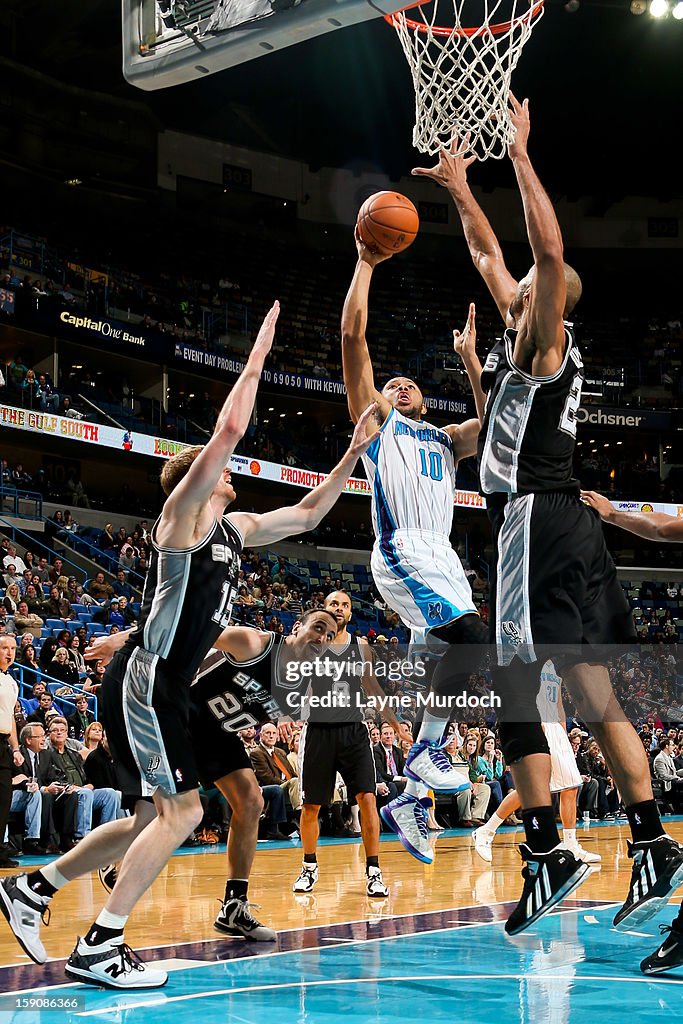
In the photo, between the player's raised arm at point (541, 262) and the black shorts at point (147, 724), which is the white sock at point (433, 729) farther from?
the player's raised arm at point (541, 262)

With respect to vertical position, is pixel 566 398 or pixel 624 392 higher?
pixel 624 392

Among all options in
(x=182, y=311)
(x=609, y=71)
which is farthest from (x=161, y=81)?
(x=609, y=71)

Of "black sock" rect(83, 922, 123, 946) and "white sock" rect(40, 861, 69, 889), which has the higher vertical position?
"white sock" rect(40, 861, 69, 889)

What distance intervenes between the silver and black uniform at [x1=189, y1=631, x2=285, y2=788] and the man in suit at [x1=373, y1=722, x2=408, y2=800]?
295 inches

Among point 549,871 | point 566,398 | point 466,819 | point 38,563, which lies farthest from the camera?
→ point 38,563

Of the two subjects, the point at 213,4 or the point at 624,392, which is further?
the point at 624,392

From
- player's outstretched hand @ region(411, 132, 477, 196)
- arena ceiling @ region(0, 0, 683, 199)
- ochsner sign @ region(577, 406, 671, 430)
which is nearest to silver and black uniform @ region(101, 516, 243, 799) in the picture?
player's outstretched hand @ region(411, 132, 477, 196)

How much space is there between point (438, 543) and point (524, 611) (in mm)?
1523

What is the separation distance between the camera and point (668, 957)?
4688 mm

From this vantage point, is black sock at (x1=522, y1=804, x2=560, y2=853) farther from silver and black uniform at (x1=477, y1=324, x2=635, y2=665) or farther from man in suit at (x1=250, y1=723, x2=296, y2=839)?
man in suit at (x1=250, y1=723, x2=296, y2=839)

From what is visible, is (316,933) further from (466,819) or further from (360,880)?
(466,819)

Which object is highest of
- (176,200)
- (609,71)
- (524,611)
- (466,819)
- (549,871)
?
(609,71)

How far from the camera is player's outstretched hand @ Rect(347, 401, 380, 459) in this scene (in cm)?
537

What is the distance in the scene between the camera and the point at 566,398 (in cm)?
451
